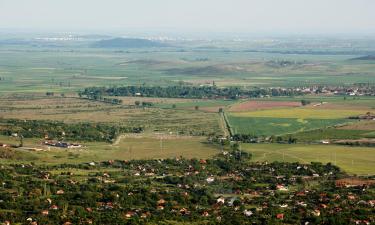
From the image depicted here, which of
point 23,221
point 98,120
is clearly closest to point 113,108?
point 98,120

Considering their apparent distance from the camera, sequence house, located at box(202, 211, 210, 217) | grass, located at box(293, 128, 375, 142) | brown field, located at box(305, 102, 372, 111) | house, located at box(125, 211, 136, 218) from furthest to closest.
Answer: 1. brown field, located at box(305, 102, 372, 111)
2. grass, located at box(293, 128, 375, 142)
3. house, located at box(202, 211, 210, 217)
4. house, located at box(125, 211, 136, 218)

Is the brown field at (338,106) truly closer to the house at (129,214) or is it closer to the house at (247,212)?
the house at (247,212)

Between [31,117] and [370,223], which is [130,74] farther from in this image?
[370,223]

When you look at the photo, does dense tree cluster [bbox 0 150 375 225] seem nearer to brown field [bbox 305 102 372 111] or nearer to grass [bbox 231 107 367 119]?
grass [bbox 231 107 367 119]

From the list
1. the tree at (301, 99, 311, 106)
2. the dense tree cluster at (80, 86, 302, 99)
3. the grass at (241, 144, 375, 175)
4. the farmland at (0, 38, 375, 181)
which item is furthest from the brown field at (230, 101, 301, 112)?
the grass at (241, 144, 375, 175)

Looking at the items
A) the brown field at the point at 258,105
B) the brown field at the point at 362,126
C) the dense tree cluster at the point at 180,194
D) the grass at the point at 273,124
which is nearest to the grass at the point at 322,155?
the dense tree cluster at the point at 180,194
